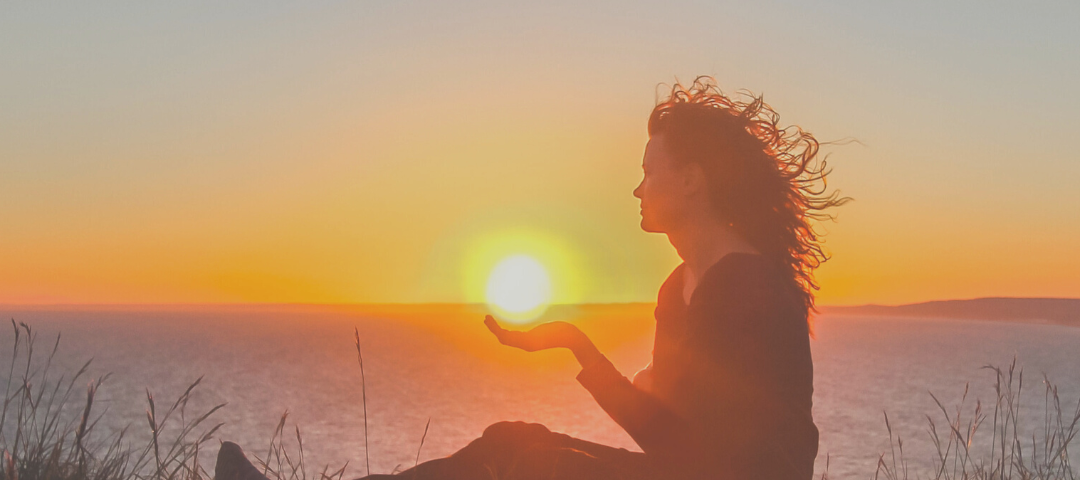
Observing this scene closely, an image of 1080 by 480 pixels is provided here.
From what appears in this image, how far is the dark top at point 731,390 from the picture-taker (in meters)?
2.84

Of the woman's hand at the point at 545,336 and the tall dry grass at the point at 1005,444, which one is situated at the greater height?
the woman's hand at the point at 545,336

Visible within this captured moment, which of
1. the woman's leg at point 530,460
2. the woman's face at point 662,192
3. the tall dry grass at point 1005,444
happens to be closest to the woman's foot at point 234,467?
the woman's leg at point 530,460

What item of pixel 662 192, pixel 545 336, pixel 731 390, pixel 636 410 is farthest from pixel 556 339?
pixel 662 192

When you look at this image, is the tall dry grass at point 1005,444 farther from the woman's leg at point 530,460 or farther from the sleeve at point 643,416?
the woman's leg at point 530,460

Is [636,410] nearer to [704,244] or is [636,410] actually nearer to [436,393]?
[704,244]

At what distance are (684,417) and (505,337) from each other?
64 cm

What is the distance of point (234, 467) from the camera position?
3.33 metres

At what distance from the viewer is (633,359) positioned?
436ft

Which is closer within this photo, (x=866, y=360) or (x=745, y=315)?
(x=745, y=315)

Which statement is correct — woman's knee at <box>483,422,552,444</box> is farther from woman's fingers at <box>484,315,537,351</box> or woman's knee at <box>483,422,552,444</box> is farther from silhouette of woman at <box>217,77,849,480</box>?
woman's fingers at <box>484,315,537,351</box>

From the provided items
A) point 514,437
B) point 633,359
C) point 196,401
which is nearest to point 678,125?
point 514,437

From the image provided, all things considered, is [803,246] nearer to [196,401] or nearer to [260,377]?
[196,401]

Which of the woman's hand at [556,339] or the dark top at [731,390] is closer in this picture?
the dark top at [731,390]

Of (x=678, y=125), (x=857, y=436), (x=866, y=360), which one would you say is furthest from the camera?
(x=866, y=360)
